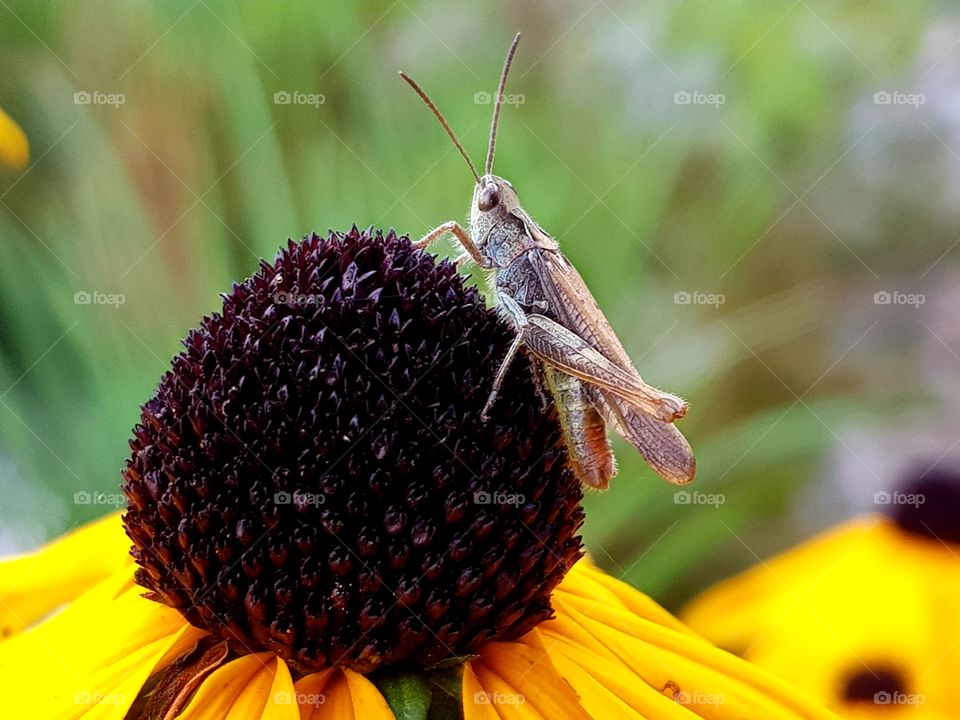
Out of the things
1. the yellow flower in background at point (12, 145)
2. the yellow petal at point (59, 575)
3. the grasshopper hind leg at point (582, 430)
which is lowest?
the grasshopper hind leg at point (582, 430)

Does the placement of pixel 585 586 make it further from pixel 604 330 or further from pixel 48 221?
pixel 48 221

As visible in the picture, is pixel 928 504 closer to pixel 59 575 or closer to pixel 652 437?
pixel 652 437

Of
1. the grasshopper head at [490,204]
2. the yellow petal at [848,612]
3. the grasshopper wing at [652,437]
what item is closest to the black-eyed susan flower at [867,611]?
the yellow petal at [848,612]

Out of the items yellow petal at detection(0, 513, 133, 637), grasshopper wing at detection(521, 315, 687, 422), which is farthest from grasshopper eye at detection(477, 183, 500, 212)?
yellow petal at detection(0, 513, 133, 637)

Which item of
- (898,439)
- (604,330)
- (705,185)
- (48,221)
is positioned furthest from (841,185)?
(48,221)

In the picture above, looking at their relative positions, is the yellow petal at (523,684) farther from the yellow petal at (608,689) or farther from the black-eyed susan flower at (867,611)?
the black-eyed susan flower at (867,611)

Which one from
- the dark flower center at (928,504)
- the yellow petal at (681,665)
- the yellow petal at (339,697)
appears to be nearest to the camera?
the yellow petal at (339,697)

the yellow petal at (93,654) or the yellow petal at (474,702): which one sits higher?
the yellow petal at (93,654)
